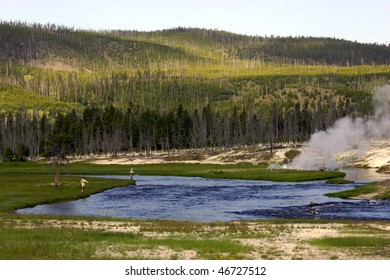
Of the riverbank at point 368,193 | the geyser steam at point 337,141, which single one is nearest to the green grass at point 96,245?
the riverbank at point 368,193

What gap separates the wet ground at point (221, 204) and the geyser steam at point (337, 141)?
47.2m

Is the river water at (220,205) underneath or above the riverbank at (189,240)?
underneath

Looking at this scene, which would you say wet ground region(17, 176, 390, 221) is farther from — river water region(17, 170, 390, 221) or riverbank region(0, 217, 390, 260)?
riverbank region(0, 217, 390, 260)

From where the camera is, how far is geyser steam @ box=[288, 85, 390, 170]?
462 ft

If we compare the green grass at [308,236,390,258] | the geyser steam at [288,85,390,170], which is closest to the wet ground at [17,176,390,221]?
the green grass at [308,236,390,258]

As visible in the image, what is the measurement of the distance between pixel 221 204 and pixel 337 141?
79076 mm

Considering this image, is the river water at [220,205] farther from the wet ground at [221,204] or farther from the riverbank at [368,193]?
the riverbank at [368,193]

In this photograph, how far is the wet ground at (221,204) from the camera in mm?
59669

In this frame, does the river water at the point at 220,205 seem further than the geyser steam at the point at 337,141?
No

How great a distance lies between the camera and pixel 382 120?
15662 centimetres

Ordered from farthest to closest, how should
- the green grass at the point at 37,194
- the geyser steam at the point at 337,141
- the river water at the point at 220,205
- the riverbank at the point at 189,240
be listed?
the geyser steam at the point at 337,141
the green grass at the point at 37,194
the river water at the point at 220,205
the riverbank at the point at 189,240

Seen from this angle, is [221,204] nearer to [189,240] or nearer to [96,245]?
[189,240]

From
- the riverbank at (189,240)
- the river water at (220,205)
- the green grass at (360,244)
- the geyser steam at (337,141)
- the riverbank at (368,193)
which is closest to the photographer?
the riverbank at (189,240)

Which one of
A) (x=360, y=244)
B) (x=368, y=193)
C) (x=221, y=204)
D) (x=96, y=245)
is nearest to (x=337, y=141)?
(x=368, y=193)
